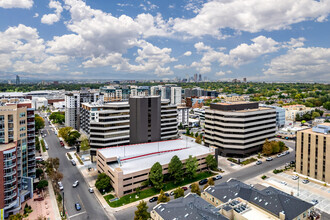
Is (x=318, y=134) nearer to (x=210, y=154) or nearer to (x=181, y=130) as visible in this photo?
(x=210, y=154)

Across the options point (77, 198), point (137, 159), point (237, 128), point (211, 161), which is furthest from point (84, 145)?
point (237, 128)

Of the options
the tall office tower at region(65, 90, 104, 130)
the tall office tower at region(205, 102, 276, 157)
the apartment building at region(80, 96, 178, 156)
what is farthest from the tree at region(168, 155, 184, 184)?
the tall office tower at region(65, 90, 104, 130)

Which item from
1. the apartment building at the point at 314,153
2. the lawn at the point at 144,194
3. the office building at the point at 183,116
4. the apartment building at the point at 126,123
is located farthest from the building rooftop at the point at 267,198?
the office building at the point at 183,116

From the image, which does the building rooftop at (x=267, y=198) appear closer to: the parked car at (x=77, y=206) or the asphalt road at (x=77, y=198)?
the asphalt road at (x=77, y=198)

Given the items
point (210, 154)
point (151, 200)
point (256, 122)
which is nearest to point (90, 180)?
point (151, 200)

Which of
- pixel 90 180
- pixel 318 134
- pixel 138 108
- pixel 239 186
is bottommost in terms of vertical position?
pixel 90 180
